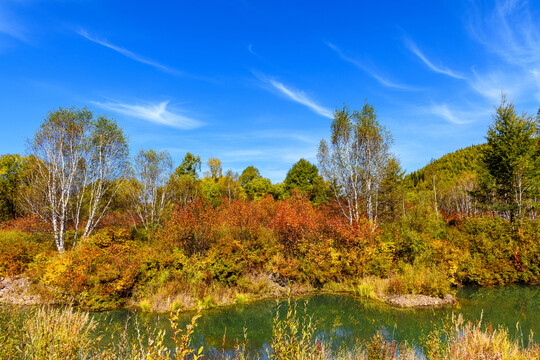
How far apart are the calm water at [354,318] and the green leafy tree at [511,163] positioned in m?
8.87

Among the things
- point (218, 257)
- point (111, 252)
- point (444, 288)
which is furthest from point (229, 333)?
point (444, 288)

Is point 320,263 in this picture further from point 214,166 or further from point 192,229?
point 214,166

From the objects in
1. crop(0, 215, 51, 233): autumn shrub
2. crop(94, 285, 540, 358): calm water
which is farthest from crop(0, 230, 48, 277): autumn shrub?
crop(94, 285, 540, 358): calm water

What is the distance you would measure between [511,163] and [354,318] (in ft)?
67.7

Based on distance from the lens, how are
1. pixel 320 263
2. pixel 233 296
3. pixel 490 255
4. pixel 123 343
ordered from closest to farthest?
pixel 123 343 < pixel 233 296 < pixel 320 263 < pixel 490 255

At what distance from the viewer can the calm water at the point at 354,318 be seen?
11.2 metres

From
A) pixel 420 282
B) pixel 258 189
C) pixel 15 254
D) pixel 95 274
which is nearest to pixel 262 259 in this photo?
pixel 420 282

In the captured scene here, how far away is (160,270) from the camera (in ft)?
58.2

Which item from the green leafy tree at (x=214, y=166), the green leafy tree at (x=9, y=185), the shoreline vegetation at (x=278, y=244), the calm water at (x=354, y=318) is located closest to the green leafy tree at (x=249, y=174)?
the green leafy tree at (x=214, y=166)

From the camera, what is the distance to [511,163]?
928 inches

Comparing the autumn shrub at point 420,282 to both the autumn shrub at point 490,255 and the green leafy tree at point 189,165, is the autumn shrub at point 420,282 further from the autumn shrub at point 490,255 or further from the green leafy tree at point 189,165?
the green leafy tree at point 189,165

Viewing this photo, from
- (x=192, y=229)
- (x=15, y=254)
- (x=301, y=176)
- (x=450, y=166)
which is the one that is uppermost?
(x=450, y=166)

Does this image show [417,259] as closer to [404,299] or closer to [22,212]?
[404,299]

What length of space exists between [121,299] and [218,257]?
20.0ft
